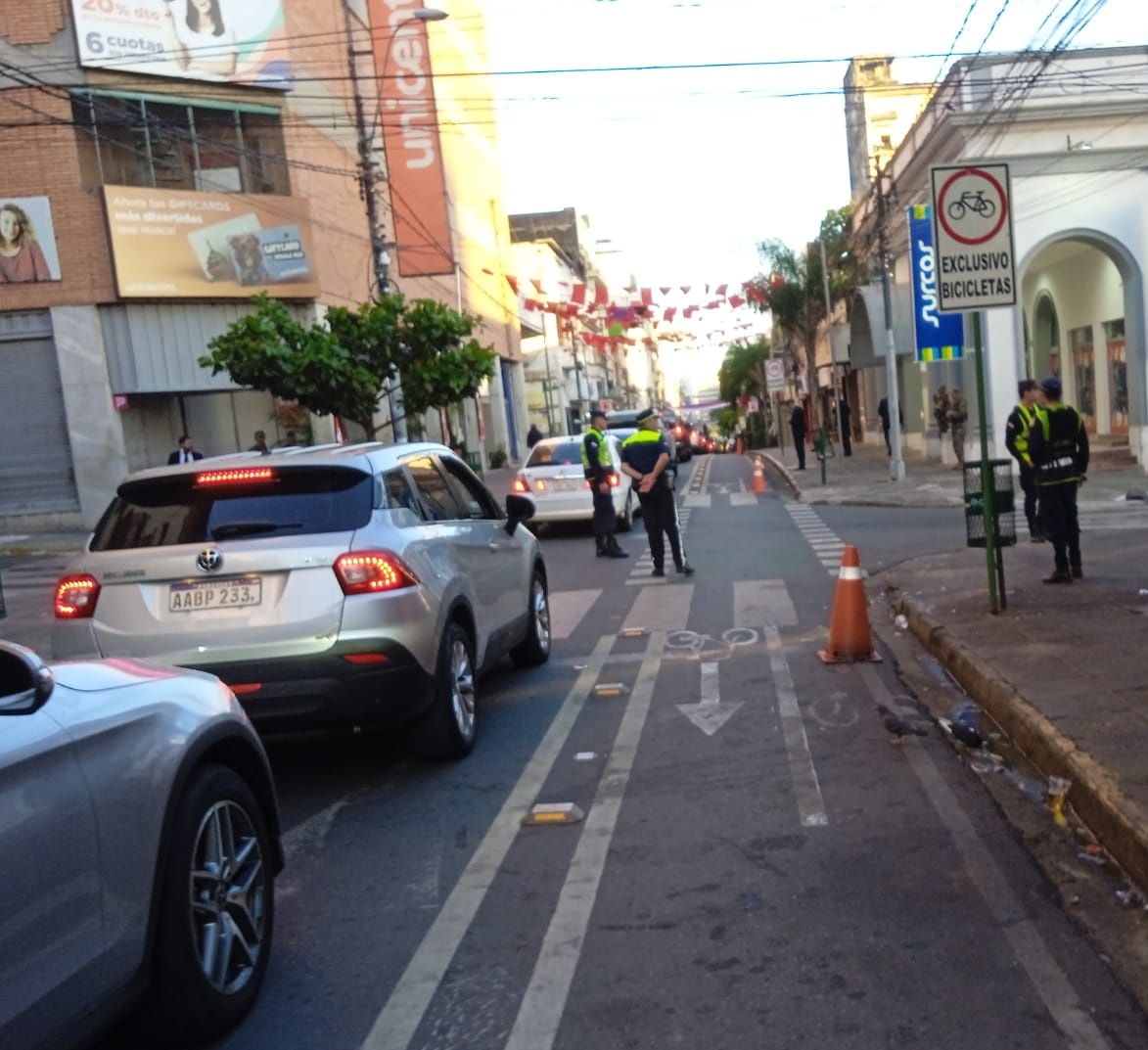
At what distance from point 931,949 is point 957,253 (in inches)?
231

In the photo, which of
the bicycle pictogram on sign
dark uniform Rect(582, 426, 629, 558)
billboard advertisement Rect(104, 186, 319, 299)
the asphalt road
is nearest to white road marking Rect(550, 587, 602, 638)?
the asphalt road

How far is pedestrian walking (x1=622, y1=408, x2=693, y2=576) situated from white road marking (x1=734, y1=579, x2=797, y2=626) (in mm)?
990

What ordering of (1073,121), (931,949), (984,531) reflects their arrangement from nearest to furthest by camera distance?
(931,949), (984,531), (1073,121)

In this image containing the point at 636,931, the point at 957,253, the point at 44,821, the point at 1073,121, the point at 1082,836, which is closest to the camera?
the point at 44,821

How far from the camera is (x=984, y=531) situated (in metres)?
9.66

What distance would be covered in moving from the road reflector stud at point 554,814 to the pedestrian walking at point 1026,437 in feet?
20.3

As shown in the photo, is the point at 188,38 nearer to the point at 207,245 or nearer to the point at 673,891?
the point at 207,245

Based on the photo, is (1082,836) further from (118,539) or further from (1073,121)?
(1073,121)

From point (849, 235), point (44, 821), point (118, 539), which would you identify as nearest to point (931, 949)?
point (44, 821)

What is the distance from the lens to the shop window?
24250 millimetres

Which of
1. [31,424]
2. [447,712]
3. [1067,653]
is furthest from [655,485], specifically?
[31,424]

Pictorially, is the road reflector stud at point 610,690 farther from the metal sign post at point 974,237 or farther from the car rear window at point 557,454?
the car rear window at point 557,454

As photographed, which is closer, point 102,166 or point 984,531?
point 984,531

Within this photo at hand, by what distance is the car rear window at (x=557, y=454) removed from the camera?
18422mm
